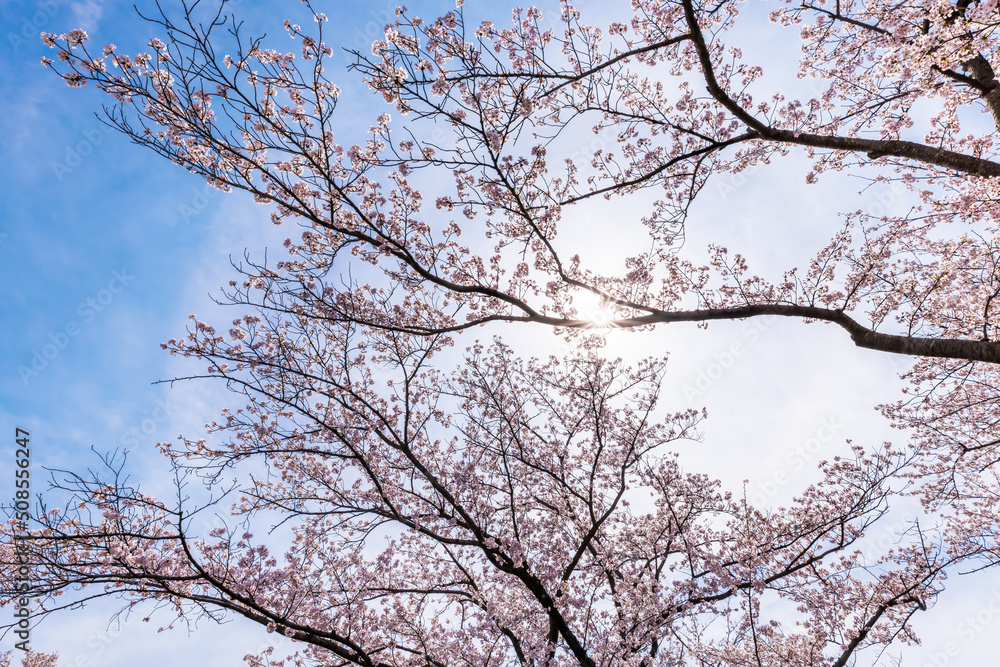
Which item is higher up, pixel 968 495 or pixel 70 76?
pixel 70 76

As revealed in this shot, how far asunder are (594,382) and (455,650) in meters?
6.37

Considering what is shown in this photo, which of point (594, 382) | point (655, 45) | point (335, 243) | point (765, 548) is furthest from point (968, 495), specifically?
point (335, 243)

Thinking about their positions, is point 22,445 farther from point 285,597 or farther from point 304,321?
point 304,321

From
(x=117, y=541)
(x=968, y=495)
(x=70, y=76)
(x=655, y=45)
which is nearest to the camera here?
(x=70, y=76)

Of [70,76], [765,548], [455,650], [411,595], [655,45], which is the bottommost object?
[455,650]

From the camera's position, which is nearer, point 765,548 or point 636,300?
point 636,300

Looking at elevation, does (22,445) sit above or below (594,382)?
below

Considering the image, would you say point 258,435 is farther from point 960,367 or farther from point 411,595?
point 960,367

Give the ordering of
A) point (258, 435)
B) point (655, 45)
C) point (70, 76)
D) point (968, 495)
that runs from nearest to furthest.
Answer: point (70, 76)
point (655, 45)
point (258, 435)
point (968, 495)

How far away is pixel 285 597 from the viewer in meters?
8.85

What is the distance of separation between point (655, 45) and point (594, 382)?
634 cm

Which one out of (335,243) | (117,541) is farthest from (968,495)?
(117,541)

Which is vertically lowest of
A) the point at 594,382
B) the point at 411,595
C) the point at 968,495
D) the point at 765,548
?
the point at 411,595

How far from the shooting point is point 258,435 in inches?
333
